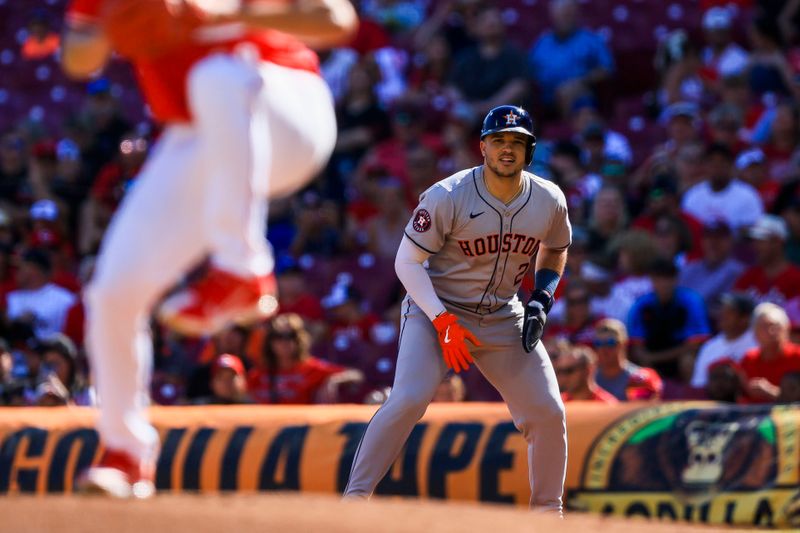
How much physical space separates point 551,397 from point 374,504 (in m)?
1.68

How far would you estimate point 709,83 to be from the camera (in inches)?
500

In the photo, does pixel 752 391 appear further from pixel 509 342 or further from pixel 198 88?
pixel 198 88

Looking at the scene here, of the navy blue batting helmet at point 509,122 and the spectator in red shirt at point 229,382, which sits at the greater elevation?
the navy blue batting helmet at point 509,122

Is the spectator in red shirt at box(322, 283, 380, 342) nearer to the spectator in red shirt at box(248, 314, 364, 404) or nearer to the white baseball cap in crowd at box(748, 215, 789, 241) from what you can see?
the spectator in red shirt at box(248, 314, 364, 404)

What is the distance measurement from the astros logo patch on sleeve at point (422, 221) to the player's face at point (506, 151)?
0.36 metres

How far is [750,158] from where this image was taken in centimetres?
1110

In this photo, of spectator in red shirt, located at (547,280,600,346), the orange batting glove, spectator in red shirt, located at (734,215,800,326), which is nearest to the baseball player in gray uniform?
the orange batting glove

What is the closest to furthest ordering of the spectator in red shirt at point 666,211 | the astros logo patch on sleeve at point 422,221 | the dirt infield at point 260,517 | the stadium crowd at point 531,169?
1. the dirt infield at point 260,517
2. the astros logo patch on sleeve at point 422,221
3. the stadium crowd at point 531,169
4. the spectator in red shirt at point 666,211

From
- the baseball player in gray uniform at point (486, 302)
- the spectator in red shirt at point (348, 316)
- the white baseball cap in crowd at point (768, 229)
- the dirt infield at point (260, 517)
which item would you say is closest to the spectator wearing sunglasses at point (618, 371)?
the white baseball cap in crowd at point (768, 229)

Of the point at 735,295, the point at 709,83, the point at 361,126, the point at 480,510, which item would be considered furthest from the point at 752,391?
the point at 361,126

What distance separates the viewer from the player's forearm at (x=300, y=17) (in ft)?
13.6

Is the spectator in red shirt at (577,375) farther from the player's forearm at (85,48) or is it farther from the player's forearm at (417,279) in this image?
the player's forearm at (85,48)

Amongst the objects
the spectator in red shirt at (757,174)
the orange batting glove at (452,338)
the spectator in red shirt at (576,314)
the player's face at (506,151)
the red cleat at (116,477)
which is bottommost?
the red cleat at (116,477)

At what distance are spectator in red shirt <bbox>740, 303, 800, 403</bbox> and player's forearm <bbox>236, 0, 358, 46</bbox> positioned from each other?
494 cm
